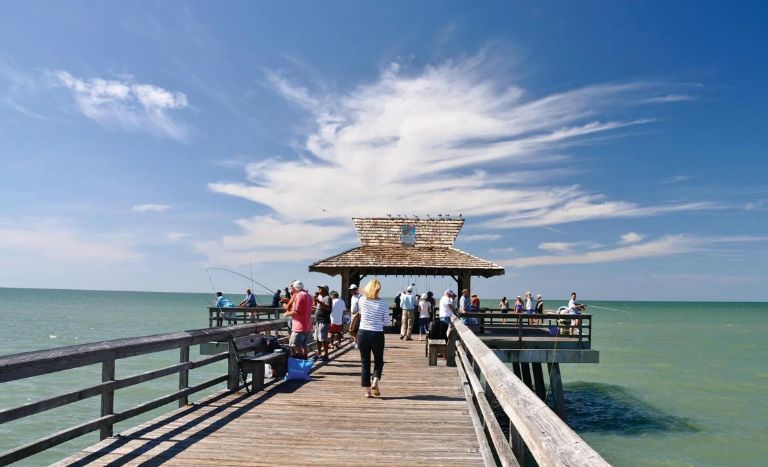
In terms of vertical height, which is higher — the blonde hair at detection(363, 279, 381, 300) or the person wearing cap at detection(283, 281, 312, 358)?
the blonde hair at detection(363, 279, 381, 300)

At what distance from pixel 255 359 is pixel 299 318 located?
1.70 metres

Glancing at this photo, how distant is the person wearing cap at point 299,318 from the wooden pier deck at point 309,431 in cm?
124

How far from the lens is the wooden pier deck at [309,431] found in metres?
4.90

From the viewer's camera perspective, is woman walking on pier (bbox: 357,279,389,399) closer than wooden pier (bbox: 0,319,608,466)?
No

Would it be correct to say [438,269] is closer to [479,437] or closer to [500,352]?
[500,352]

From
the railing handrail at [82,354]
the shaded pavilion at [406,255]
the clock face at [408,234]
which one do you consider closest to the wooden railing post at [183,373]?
the railing handrail at [82,354]

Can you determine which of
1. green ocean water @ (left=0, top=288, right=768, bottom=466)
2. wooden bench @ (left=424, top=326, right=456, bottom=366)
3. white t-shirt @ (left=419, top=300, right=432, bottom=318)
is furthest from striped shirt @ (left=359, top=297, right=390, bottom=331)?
white t-shirt @ (left=419, top=300, right=432, bottom=318)

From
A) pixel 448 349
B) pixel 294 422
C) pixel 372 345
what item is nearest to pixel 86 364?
pixel 294 422

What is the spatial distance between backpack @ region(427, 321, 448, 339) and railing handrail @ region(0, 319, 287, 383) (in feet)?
21.5

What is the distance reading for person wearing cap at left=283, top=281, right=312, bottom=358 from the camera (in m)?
10.0

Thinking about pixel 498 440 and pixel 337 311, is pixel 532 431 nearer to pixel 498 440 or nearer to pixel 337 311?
A: pixel 498 440

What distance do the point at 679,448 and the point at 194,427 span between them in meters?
14.2

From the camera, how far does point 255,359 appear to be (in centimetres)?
850

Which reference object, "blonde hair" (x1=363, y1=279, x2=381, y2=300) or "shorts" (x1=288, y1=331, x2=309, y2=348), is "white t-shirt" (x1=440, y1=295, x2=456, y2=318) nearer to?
"shorts" (x1=288, y1=331, x2=309, y2=348)
